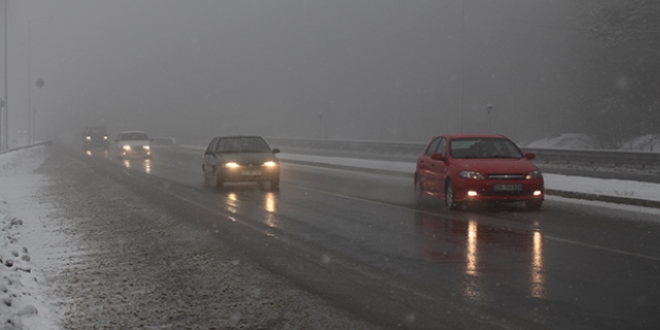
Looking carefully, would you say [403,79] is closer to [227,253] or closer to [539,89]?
[539,89]

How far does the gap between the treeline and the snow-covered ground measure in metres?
24.8

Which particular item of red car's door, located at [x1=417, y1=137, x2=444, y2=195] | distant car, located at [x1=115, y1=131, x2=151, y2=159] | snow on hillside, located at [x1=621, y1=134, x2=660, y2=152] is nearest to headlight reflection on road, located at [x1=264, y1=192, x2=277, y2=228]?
red car's door, located at [x1=417, y1=137, x2=444, y2=195]

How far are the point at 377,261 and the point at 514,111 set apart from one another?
65875 millimetres

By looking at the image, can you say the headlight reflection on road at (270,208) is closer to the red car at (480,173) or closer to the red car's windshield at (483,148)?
the red car at (480,173)

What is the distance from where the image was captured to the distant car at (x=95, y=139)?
5628 centimetres

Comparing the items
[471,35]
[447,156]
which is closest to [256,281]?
[447,156]

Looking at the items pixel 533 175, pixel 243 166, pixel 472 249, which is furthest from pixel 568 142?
pixel 472 249

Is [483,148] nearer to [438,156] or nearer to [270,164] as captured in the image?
[438,156]

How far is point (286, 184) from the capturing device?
21359 mm

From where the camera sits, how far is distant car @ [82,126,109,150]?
5628 cm

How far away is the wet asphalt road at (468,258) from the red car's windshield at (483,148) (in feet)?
3.63

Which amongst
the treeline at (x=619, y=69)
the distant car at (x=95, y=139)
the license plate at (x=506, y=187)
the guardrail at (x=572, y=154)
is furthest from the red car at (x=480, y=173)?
the distant car at (x=95, y=139)

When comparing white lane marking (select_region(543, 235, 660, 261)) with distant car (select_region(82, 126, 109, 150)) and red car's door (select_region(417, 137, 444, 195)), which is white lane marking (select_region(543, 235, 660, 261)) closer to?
red car's door (select_region(417, 137, 444, 195))

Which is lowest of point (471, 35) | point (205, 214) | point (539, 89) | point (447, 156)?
point (205, 214)
